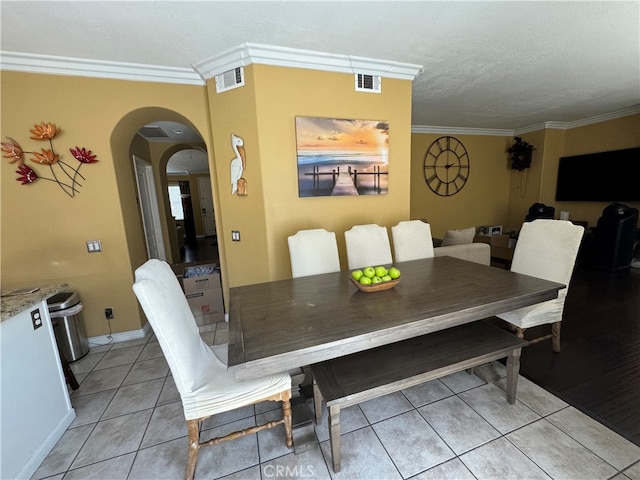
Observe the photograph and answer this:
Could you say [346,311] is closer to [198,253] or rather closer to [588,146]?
[588,146]

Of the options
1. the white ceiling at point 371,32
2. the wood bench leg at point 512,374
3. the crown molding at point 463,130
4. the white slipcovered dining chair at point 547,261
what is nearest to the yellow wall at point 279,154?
the white ceiling at point 371,32

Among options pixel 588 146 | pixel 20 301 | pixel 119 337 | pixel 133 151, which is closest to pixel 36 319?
pixel 20 301

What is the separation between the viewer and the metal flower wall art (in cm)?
224

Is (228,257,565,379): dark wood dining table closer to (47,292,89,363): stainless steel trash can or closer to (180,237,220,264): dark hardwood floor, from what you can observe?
(47,292,89,363): stainless steel trash can

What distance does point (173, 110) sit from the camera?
2582 millimetres

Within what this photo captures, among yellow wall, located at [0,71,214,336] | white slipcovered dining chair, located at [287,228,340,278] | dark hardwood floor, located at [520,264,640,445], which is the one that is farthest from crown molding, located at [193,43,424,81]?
dark hardwood floor, located at [520,264,640,445]

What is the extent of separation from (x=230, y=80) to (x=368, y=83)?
130 centimetres

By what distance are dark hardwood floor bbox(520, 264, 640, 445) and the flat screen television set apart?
2.15 metres

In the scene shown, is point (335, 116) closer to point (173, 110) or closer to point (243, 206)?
point (243, 206)

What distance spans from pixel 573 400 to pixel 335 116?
9.23 ft

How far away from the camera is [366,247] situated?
236 cm

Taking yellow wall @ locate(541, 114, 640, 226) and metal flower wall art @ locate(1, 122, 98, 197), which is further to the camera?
yellow wall @ locate(541, 114, 640, 226)

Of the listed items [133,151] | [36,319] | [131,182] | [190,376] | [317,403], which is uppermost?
[133,151]

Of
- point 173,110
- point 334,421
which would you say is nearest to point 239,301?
point 334,421
